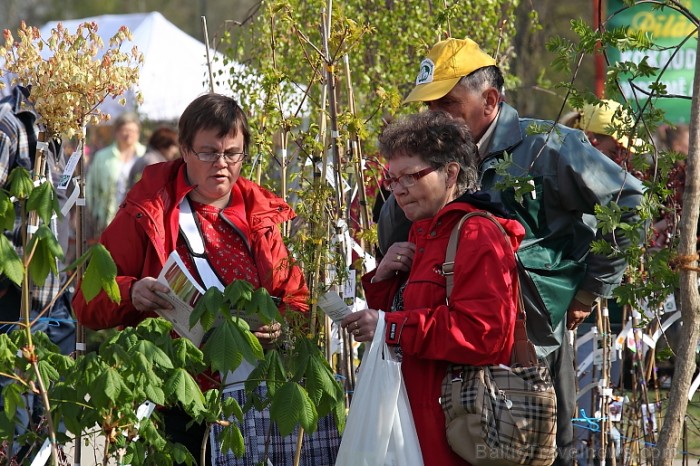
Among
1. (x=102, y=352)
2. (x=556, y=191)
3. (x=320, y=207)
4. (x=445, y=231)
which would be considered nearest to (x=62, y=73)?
(x=320, y=207)

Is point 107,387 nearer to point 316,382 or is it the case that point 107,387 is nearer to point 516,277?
point 316,382

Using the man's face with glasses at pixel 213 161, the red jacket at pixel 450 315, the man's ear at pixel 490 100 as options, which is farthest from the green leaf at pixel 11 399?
the man's ear at pixel 490 100

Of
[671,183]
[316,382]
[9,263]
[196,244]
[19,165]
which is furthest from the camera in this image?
[671,183]

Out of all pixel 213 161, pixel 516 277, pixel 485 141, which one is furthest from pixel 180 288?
pixel 485 141

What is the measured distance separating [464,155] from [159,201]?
1.00 m

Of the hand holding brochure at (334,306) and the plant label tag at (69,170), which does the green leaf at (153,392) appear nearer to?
the hand holding brochure at (334,306)

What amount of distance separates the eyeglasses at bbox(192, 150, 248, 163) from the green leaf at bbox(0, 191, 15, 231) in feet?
3.16

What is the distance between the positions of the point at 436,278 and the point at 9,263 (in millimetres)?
1109

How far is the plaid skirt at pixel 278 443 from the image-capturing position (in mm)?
3322

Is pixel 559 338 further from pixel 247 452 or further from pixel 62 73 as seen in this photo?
pixel 62 73

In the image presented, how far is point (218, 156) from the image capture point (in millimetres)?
3348

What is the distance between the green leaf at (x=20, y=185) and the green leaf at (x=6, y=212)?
3 cm

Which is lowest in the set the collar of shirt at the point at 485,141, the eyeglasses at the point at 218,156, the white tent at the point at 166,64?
the eyeglasses at the point at 218,156

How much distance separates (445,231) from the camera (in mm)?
2824
